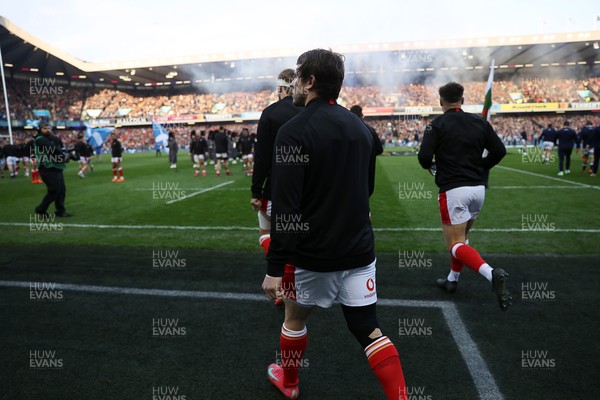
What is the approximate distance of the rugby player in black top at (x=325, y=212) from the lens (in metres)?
1.95

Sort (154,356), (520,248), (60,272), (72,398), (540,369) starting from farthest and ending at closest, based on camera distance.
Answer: (520,248), (60,272), (154,356), (540,369), (72,398)

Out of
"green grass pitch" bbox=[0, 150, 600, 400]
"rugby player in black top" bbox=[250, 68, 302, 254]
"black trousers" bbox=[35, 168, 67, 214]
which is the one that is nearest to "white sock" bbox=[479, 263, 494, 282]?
"green grass pitch" bbox=[0, 150, 600, 400]

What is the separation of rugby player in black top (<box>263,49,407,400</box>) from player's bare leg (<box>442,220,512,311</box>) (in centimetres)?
185

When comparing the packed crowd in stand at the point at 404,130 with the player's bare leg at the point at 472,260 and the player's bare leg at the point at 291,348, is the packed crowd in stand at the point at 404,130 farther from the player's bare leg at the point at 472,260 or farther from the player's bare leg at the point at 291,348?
the player's bare leg at the point at 291,348

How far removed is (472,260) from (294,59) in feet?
152

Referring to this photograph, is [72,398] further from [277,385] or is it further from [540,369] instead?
[540,369]

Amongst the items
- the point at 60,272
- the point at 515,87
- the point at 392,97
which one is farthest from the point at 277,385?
the point at 515,87

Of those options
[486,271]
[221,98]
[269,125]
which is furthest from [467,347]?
[221,98]

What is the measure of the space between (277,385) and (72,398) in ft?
4.68

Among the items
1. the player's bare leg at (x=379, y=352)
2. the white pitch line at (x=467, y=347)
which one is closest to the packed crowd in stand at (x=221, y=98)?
the white pitch line at (x=467, y=347)

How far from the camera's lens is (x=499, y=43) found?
40.3 m

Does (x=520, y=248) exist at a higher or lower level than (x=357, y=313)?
lower

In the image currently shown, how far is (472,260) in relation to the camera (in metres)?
3.84

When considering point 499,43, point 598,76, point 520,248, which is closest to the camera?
point 520,248
